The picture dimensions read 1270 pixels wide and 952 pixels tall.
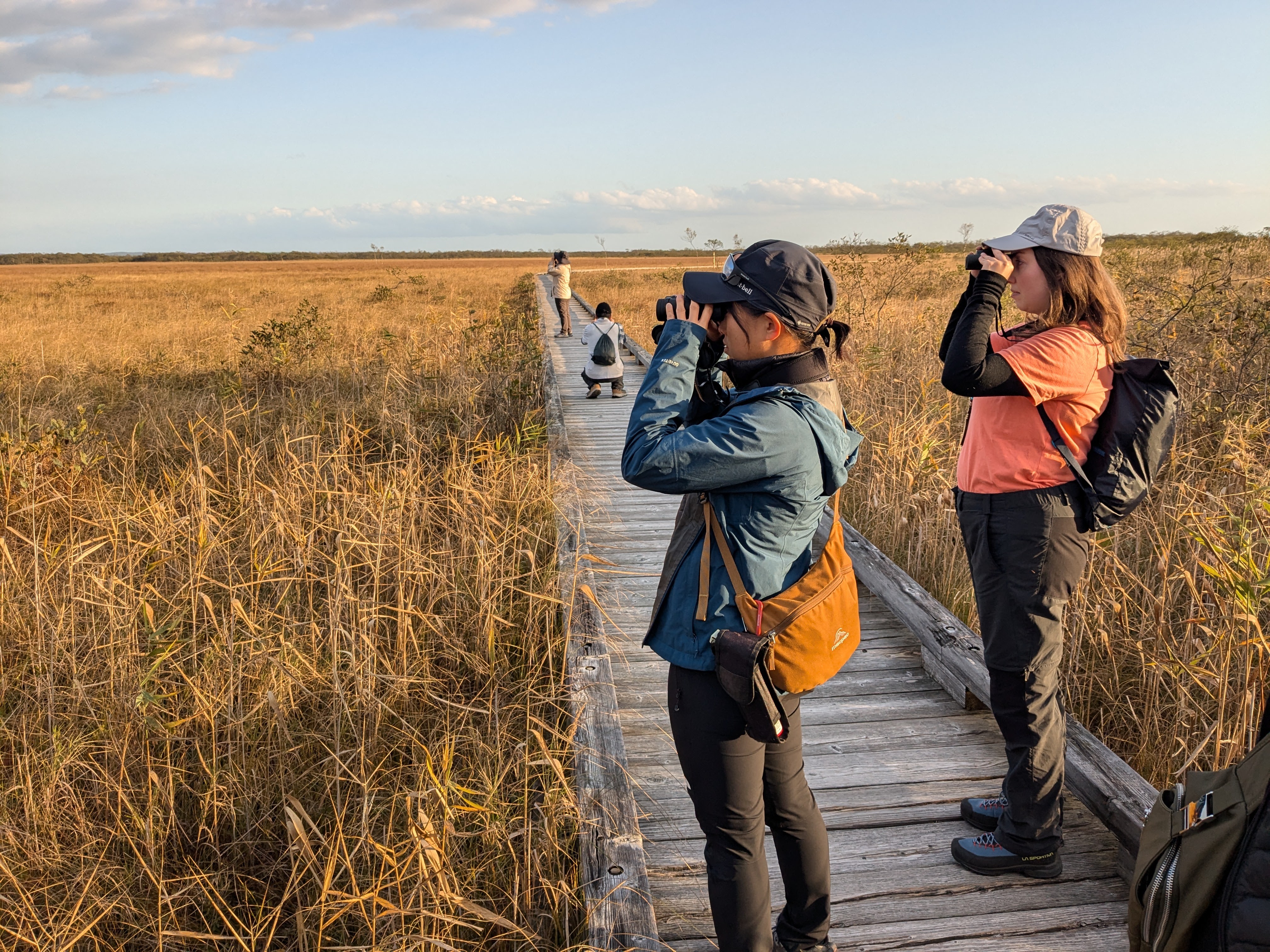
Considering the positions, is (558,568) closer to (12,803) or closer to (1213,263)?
(12,803)

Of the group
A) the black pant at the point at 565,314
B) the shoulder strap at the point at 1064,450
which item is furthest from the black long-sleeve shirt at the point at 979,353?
the black pant at the point at 565,314

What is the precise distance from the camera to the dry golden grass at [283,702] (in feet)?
7.84

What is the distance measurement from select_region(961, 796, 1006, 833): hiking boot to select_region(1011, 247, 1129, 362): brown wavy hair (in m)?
1.42

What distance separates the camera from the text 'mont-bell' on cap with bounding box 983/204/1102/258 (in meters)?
2.14

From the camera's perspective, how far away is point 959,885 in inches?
93.5

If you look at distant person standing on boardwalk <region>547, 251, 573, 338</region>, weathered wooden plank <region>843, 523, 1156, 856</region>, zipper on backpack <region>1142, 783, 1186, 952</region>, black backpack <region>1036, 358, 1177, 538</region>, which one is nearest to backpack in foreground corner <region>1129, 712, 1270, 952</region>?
zipper on backpack <region>1142, 783, 1186, 952</region>

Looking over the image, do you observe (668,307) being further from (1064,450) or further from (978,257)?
(1064,450)

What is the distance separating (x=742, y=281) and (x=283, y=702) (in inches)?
103

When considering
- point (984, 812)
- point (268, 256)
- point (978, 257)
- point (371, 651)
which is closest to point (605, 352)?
point (371, 651)

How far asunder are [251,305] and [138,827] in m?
24.9

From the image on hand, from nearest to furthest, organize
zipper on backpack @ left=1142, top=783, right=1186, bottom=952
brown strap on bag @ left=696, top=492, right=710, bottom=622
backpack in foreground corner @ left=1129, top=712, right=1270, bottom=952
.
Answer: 1. backpack in foreground corner @ left=1129, top=712, right=1270, bottom=952
2. zipper on backpack @ left=1142, top=783, right=1186, bottom=952
3. brown strap on bag @ left=696, top=492, right=710, bottom=622

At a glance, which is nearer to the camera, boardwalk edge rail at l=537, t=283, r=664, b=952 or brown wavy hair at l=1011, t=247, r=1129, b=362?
boardwalk edge rail at l=537, t=283, r=664, b=952

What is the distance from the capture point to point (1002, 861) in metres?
2.37

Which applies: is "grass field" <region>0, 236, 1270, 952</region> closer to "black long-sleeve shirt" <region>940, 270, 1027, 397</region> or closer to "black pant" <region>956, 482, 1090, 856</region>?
"black pant" <region>956, 482, 1090, 856</region>
